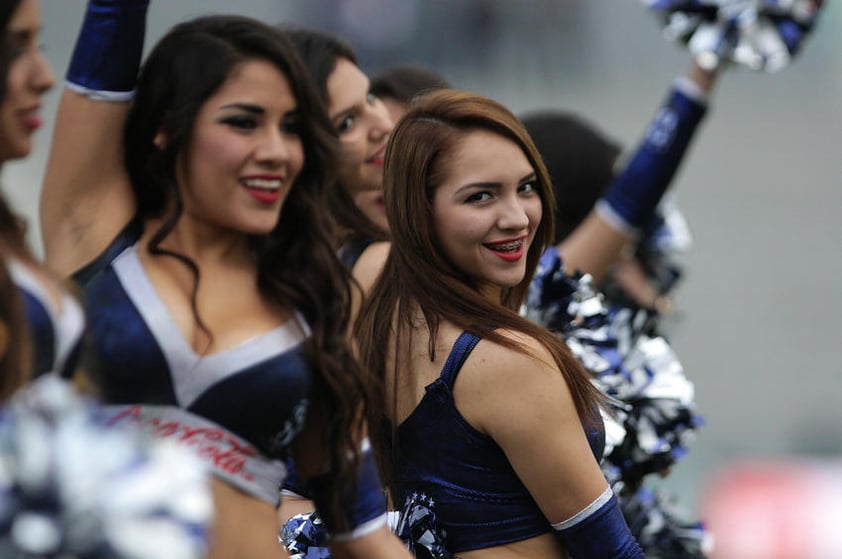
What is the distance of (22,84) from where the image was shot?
2.20 metres

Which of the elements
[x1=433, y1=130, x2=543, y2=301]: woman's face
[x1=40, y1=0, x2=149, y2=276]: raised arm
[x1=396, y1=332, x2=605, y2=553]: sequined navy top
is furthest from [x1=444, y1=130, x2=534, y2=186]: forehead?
[x1=40, y1=0, x2=149, y2=276]: raised arm

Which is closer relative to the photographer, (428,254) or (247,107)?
(247,107)

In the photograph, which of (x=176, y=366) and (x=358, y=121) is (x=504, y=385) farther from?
(x=358, y=121)

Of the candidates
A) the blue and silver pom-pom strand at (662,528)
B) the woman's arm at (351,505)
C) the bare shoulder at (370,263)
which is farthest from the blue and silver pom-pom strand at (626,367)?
the woman's arm at (351,505)

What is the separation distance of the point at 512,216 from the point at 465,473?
44 centimetres

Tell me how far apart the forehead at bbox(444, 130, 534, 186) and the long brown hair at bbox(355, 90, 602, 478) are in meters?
0.01

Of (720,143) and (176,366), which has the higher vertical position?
(176,366)

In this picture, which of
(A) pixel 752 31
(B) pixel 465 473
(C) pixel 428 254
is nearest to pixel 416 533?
(B) pixel 465 473

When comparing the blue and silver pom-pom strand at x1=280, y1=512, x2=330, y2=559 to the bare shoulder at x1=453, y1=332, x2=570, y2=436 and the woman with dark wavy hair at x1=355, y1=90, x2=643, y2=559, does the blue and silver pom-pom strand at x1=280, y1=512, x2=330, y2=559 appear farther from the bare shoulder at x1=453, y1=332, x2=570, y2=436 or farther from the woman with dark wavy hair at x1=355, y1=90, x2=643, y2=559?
the bare shoulder at x1=453, y1=332, x2=570, y2=436

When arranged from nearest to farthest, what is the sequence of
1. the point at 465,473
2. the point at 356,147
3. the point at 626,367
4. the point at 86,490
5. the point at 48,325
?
the point at 86,490 → the point at 48,325 → the point at 465,473 → the point at 356,147 → the point at 626,367

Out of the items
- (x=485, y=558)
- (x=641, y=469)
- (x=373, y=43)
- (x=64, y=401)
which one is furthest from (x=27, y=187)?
(x=64, y=401)

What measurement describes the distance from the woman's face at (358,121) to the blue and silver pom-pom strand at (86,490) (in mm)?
1578

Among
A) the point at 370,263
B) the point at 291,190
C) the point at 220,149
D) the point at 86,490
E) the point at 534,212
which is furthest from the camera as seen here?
the point at 370,263

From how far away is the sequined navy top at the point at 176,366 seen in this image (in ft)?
7.75
